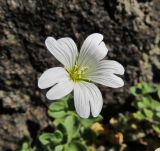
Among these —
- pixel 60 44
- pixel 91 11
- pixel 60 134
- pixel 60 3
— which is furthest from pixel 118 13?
pixel 60 134

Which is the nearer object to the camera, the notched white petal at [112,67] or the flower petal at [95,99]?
the flower petal at [95,99]

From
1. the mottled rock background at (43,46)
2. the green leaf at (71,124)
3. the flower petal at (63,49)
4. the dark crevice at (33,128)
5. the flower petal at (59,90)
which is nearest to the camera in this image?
the flower petal at (59,90)

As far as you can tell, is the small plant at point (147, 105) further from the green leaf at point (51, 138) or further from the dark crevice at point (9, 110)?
the dark crevice at point (9, 110)

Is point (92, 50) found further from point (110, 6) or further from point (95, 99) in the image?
point (110, 6)

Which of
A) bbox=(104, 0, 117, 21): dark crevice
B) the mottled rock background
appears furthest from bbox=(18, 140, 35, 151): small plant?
bbox=(104, 0, 117, 21): dark crevice

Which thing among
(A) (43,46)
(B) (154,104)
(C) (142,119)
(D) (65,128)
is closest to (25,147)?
(D) (65,128)

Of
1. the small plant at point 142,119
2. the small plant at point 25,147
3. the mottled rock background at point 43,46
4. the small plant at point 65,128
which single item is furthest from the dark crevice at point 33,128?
the small plant at point 142,119
